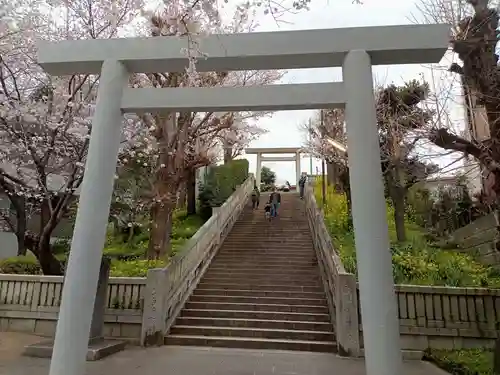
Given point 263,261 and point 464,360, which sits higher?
point 263,261

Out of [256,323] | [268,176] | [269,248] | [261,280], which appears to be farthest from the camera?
[268,176]

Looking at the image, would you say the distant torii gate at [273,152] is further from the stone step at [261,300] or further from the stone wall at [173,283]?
the stone step at [261,300]

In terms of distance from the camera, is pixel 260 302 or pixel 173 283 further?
pixel 260 302

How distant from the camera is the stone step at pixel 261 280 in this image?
34.7ft

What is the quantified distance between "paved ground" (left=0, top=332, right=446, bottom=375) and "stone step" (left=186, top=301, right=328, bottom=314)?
5.22 ft

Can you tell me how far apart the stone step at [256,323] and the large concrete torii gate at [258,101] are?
4.71 m

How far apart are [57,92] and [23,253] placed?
7.29 meters

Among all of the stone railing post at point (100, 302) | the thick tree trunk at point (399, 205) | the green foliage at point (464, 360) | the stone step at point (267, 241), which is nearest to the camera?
the green foliage at point (464, 360)

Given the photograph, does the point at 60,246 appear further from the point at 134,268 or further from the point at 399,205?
the point at 399,205

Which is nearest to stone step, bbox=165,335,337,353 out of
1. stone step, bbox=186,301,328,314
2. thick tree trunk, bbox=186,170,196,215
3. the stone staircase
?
the stone staircase

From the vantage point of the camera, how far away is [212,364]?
6609 millimetres

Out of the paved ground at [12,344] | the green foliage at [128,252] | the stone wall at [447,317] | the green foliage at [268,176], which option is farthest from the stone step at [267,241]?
the green foliage at [268,176]

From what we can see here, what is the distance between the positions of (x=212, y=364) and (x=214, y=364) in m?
0.03

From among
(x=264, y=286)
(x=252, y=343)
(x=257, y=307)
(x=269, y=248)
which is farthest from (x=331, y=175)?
(x=252, y=343)
